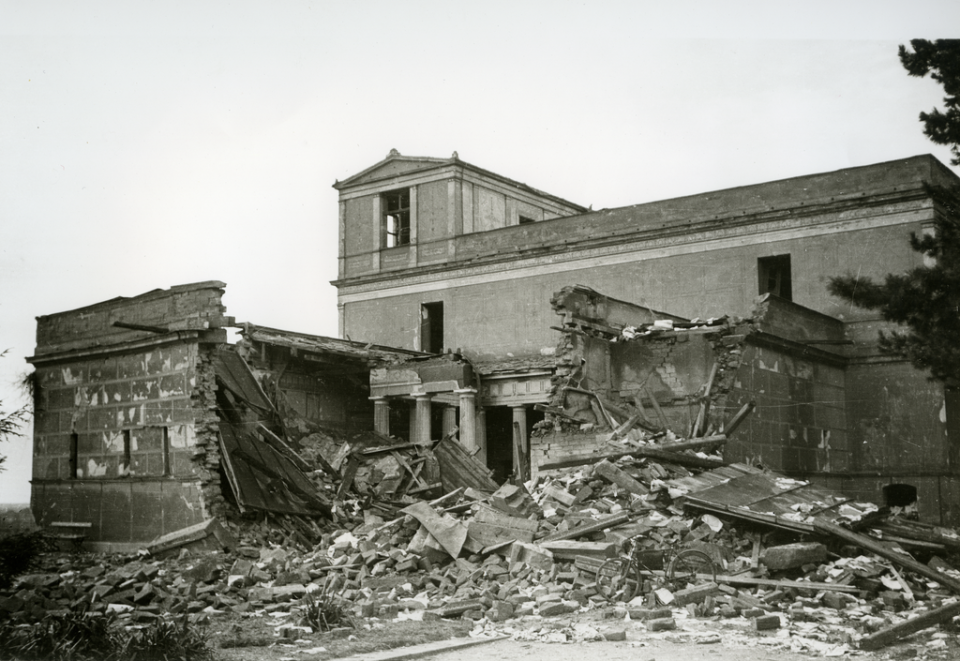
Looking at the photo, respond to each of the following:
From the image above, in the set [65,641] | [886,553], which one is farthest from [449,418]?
[65,641]

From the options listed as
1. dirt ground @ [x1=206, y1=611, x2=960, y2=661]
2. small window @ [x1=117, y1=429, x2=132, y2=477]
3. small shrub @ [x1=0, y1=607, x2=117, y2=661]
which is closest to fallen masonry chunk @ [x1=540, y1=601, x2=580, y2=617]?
dirt ground @ [x1=206, y1=611, x2=960, y2=661]

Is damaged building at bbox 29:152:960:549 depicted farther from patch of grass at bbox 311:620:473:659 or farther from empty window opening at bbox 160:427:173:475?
patch of grass at bbox 311:620:473:659

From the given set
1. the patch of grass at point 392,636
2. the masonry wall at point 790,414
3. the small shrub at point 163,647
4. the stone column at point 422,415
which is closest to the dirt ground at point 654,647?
the patch of grass at point 392,636

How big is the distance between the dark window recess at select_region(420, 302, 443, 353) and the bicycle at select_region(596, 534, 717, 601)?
19.6 metres

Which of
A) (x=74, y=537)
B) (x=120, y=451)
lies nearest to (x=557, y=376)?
(x=120, y=451)

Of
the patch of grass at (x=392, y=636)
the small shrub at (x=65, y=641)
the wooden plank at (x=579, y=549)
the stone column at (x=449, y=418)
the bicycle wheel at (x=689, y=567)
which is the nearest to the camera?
the small shrub at (x=65, y=641)

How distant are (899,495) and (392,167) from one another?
19.2 m

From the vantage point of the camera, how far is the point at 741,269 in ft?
84.8

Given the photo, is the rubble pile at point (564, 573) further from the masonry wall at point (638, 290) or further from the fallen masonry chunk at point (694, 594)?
the masonry wall at point (638, 290)

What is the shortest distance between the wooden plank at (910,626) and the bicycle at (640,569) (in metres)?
2.35

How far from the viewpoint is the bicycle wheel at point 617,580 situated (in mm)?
11352

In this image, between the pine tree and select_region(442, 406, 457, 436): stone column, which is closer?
the pine tree

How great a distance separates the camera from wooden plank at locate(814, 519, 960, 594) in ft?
38.4

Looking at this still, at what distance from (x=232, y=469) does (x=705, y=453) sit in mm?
8475
